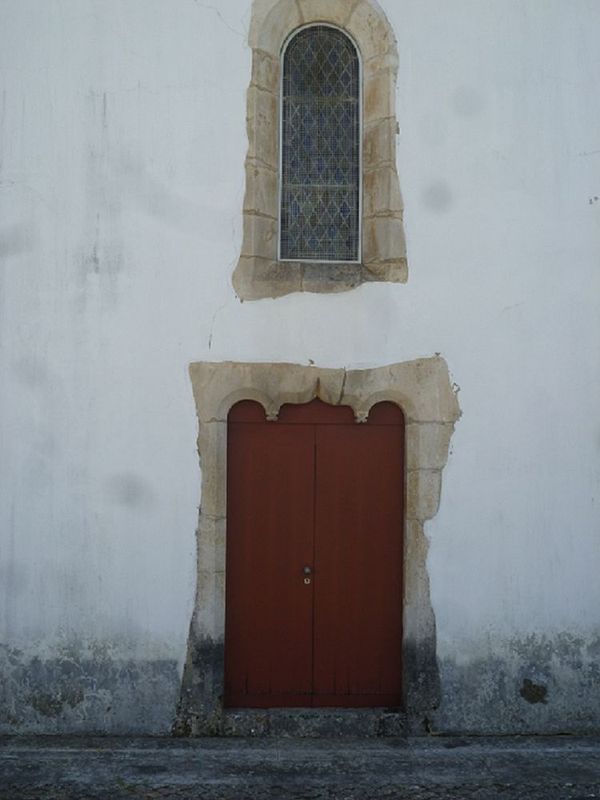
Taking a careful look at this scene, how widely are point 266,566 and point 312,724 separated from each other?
3.60 ft

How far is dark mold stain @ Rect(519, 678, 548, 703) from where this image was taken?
684cm

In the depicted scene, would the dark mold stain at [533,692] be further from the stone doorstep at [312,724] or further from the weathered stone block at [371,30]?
the weathered stone block at [371,30]

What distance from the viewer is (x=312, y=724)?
266 inches

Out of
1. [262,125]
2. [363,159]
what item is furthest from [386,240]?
[262,125]

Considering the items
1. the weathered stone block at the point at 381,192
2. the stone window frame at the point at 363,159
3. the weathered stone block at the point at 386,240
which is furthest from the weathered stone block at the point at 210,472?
the weathered stone block at the point at 381,192

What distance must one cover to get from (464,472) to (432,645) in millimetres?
1193

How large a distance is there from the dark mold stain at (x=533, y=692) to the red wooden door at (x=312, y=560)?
846 mm

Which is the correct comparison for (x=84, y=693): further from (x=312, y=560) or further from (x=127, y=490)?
(x=312, y=560)

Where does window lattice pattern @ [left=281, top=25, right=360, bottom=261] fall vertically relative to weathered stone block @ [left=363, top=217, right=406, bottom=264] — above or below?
above

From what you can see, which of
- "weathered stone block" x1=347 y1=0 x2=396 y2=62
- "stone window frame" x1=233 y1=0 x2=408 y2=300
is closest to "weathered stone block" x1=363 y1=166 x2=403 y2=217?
"stone window frame" x1=233 y1=0 x2=408 y2=300

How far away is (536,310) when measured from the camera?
22.6 feet

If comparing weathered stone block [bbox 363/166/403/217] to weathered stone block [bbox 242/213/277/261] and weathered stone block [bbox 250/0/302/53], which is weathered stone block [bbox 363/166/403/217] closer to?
weathered stone block [bbox 242/213/277/261]

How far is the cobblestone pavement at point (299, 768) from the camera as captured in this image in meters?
5.77

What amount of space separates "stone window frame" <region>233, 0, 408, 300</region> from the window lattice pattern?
89mm
